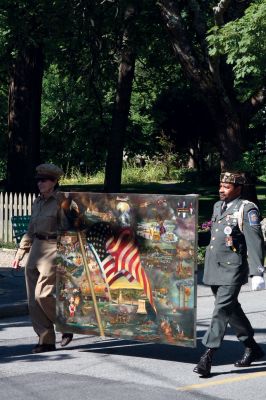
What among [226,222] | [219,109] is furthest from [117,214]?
[219,109]

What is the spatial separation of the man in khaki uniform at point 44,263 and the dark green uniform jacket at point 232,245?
1715mm

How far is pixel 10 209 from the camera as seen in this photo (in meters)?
19.7

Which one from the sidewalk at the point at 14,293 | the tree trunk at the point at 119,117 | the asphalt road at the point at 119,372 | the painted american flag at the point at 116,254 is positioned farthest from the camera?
the tree trunk at the point at 119,117

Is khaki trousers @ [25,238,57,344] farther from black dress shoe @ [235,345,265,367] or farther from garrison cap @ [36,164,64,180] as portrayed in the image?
black dress shoe @ [235,345,265,367]

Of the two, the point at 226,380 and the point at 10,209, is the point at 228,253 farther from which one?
the point at 10,209

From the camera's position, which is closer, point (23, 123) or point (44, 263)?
point (44, 263)

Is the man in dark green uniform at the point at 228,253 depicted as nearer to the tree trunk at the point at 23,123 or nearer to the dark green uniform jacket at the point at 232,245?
the dark green uniform jacket at the point at 232,245

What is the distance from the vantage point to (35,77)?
24.3m

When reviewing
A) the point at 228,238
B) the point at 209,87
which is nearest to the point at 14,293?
the point at 228,238

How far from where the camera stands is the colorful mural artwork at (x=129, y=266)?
8172 millimetres

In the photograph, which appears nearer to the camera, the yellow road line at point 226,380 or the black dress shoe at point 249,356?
the yellow road line at point 226,380

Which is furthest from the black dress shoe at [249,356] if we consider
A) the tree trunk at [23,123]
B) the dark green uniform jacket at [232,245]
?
the tree trunk at [23,123]

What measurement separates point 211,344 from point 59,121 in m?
28.0

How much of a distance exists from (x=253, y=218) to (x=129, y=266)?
4.26ft
